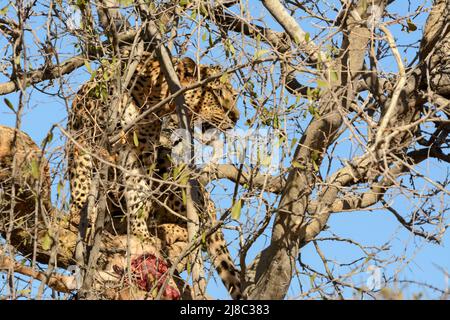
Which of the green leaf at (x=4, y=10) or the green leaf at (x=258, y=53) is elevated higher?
the green leaf at (x=4, y=10)

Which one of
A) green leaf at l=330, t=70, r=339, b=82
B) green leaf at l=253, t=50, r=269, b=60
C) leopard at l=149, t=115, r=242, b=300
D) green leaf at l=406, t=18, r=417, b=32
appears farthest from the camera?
green leaf at l=406, t=18, r=417, b=32

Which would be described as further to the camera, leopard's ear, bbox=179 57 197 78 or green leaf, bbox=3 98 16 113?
leopard's ear, bbox=179 57 197 78

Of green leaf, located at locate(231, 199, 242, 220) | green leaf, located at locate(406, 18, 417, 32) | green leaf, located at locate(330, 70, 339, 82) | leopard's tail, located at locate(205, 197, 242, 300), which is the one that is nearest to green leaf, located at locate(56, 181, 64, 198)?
green leaf, located at locate(231, 199, 242, 220)

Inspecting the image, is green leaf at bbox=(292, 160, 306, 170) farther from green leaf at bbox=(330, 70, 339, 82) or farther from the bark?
the bark

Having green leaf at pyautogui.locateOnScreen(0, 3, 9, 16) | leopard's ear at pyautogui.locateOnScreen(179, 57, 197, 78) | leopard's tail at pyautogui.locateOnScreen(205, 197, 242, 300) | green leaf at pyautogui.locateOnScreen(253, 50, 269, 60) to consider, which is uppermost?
leopard's ear at pyautogui.locateOnScreen(179, 57, 197, 78)

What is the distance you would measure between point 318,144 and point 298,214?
400 mm

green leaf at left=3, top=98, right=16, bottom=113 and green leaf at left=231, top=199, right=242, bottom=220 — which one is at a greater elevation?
green leaf at left=3, top=98, right=16, bottom=113

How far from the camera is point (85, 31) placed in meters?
5.71

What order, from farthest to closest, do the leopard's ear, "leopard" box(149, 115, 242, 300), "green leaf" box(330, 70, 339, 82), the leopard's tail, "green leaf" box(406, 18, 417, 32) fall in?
the leopard's ear, the leopard's tail, "green leaf" box(406, 18, 417, 32), "leopard" box(149, 115, 242, 300), "green leaf" box(330, 70, 339, 82)

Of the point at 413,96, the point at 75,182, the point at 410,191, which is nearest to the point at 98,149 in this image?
the point at 410,191

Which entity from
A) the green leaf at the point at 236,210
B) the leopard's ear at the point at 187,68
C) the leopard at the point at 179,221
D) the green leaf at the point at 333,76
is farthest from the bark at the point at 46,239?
the leopard's ear at the point at 187,68

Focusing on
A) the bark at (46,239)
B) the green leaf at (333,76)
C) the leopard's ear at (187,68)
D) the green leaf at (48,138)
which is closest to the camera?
the green leaf at (48,138)

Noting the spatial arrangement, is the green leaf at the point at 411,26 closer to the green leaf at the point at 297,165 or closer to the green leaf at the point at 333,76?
the green leaf at the point at 333,76
